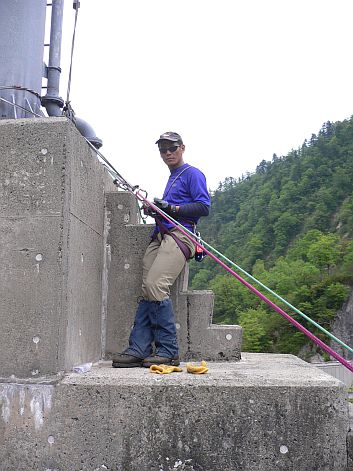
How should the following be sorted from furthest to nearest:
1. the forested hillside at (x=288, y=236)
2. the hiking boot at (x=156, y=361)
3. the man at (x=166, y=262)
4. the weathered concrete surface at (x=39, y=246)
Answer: the forested hillside at (x=288, y=236) < the man at (x=166, y=262) < the hiking boot at (x=156, y=361) < the weathered concrete surface at (x=39, y=246)

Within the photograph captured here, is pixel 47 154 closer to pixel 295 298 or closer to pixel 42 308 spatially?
pixel 42 308

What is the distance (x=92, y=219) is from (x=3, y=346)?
1.34 meters

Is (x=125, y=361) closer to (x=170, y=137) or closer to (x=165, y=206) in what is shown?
(x=165, y=206)

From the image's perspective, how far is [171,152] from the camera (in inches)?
195

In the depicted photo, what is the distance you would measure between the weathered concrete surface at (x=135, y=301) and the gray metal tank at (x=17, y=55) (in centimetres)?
117

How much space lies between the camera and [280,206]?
328 feet

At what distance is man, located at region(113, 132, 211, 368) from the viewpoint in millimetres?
4504

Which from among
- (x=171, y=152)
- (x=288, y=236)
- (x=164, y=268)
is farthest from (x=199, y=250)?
(x=288, y=236)

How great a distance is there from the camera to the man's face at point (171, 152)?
4.93m

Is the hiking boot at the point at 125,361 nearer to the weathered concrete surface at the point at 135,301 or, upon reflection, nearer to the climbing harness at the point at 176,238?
the weathered concrete surface at the point at 135,301

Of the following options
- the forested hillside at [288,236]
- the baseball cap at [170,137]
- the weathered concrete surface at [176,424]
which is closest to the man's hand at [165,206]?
the baseball cap at [170,137]

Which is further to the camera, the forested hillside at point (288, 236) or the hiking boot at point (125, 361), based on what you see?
the forested hillside at point (288, 236)

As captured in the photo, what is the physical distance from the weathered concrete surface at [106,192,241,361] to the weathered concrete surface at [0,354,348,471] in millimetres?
1235

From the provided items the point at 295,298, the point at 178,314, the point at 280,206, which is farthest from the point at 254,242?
the point at 178,314
